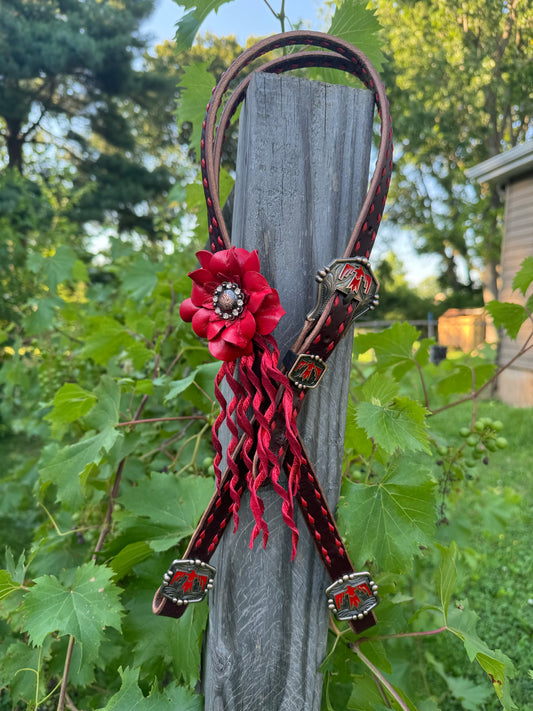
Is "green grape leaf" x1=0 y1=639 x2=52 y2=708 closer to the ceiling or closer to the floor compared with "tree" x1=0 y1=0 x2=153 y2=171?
closer to the floor

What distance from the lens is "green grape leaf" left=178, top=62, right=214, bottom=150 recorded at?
45.1 inches

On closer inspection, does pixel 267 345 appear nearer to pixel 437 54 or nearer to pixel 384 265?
pixel 437 54

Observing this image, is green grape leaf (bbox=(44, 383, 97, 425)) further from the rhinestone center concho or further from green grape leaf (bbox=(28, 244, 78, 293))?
green grape leaf (bbox=(28, 244, 78, 293))

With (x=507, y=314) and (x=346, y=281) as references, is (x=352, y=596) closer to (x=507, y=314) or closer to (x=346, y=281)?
(x=346, y=281)

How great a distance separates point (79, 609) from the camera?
2.70 feet

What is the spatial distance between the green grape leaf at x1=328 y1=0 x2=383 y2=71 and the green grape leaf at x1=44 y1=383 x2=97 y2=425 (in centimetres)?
101

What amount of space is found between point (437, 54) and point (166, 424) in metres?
12.2

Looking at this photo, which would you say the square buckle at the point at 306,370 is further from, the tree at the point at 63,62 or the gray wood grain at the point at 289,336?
the tree at the point at 63,62

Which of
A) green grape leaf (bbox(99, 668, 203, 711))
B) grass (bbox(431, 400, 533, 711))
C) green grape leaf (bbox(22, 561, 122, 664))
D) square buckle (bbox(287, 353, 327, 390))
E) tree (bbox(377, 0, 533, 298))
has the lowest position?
grass (bbox(431, 400, 533, 711))

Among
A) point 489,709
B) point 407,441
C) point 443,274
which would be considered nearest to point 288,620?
point 407,441

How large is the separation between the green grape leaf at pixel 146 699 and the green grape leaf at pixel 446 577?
1.52 feet

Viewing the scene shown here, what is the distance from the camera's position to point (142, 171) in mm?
13242

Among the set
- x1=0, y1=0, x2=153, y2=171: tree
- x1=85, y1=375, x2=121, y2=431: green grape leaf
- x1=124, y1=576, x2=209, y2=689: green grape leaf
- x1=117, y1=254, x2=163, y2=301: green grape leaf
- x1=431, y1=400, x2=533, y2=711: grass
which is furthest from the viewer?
x1=0, y1=0, x2=153, y2=171: tree

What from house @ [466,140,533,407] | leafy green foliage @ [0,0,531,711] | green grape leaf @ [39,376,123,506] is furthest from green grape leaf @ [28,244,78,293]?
house @ [466,140,533,407]
